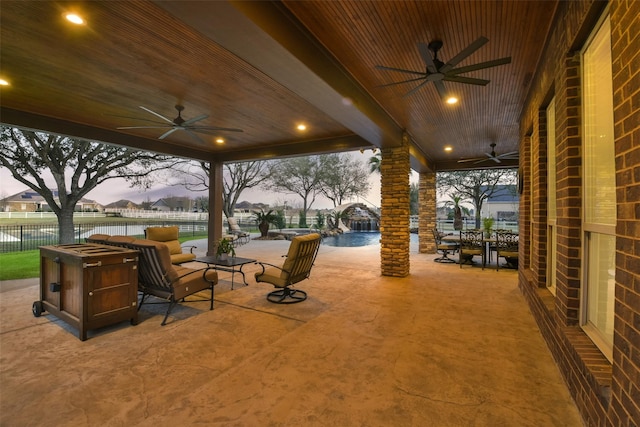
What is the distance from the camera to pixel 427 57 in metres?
2.90

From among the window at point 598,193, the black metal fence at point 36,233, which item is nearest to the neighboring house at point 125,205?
the black metal fence at point 36,233

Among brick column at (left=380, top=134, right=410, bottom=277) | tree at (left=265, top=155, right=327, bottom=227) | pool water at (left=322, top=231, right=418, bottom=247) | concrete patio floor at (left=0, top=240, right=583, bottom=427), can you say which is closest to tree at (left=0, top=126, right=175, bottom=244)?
concrete patio floor at (left=0, top=240, right=583, bottom=427)

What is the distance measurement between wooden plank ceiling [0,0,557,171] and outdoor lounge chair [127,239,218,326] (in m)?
2.25

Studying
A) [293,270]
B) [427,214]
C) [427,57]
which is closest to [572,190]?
[427,57]

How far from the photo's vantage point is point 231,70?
12.2 ft

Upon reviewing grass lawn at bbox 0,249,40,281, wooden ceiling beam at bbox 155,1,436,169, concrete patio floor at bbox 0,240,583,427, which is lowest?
concrete patio floor at bbox 0,240,583,427

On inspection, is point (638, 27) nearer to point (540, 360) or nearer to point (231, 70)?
point (540, 360)

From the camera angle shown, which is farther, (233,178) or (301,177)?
(301,177)

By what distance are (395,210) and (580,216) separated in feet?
12.9

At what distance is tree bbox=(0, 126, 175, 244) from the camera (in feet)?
27.9

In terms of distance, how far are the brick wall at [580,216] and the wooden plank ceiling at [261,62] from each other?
0.62 m

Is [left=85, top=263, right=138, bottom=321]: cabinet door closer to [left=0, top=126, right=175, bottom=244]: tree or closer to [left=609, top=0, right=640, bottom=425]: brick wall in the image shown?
[left=609, top=0, right=640, bottom=425]: brick wall

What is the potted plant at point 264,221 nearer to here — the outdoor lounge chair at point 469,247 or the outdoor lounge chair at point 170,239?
the outdoor lounge chair at point 170,239

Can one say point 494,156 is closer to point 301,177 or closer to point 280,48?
point 280,48
